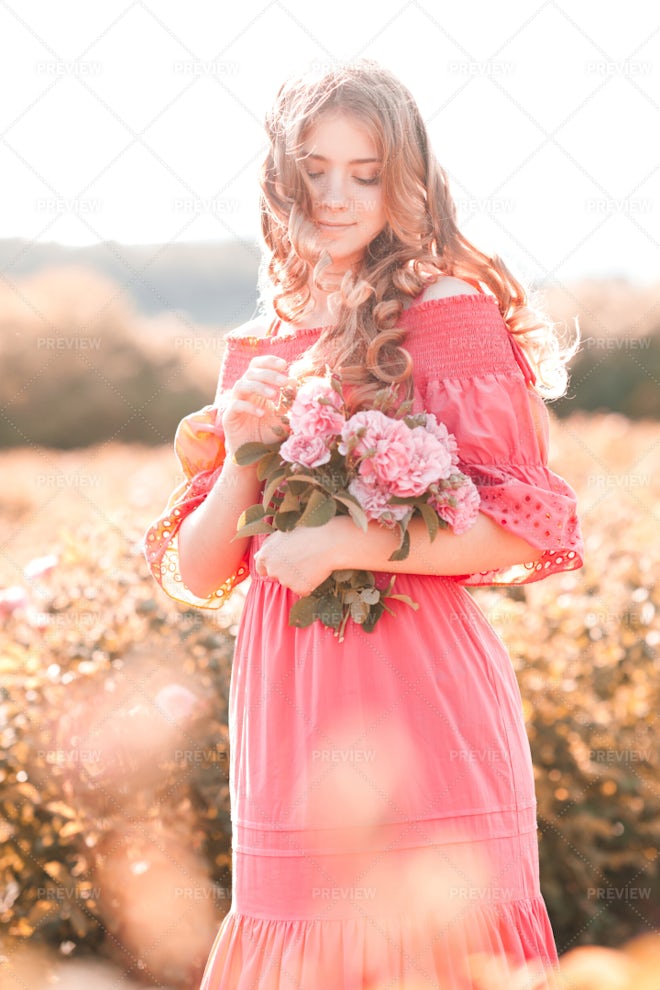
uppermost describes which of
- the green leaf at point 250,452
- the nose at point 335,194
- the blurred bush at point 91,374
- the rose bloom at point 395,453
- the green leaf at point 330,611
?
the nose at point 335,194

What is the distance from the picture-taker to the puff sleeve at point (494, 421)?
6.26 feet

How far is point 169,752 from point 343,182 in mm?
1785

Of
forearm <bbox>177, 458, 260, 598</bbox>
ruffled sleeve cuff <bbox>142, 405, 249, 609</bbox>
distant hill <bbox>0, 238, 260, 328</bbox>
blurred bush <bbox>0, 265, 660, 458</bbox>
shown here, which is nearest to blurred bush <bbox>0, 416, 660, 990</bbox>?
ruffled sleeve cuff <bbox>142, 405, 249, 609</bbox>

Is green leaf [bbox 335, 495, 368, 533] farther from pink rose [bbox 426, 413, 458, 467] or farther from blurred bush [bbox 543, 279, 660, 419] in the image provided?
blurred bush [bbox 543, 279, 660, 419]

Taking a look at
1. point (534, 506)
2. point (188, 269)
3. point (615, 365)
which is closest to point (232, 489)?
point (534, 506)

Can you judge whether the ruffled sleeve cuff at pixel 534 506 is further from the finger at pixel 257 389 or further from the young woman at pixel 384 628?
the finger at pixel 257 389

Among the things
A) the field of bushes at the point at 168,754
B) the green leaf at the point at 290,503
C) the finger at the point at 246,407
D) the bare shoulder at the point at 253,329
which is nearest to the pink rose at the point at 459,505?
the green leaf at the point at 290,503

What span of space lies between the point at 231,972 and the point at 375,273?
4.09 ft

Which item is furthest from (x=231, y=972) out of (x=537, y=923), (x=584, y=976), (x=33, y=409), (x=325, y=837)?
(x=33, y=409)

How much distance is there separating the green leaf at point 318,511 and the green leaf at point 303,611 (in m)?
0.15

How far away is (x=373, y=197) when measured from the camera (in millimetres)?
2023

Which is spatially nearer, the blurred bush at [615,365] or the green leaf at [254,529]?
the green leaf at [254,529]

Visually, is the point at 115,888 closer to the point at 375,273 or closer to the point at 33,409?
the point at 375,273

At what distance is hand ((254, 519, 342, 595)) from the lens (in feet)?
6.05
